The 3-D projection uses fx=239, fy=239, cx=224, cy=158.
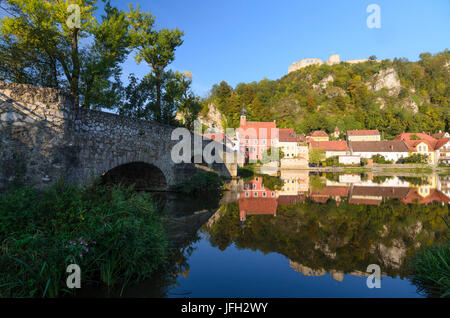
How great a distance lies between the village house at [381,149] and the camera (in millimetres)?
57281

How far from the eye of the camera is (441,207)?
874 cm

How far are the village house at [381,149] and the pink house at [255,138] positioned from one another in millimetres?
21467

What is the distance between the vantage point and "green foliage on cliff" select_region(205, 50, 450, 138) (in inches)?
3110

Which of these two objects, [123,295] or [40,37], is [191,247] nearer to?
[123,295]

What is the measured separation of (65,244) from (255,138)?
55496 millimetres

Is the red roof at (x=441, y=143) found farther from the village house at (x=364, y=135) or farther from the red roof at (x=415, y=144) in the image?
the village house at (x=364, y=135)

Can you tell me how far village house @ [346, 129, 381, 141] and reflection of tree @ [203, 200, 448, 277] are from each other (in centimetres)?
7439

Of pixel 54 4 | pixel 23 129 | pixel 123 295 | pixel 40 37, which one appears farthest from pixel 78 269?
pixel 54 4

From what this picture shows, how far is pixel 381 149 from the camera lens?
5922 centimetres

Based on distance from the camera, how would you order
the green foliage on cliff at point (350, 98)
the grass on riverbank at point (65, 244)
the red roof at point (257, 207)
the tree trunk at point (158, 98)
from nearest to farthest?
the grass on riverbank at point (65, 244), the red roof at point (257, 207), the tree trunk at point (158, 98), the green foliage on cliff at point (350, 98)

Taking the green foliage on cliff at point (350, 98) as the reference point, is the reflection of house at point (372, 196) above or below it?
below

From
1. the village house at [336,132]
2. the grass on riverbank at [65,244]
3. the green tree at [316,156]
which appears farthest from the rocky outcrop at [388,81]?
the grass on riverbank at [65,244]

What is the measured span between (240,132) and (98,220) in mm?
53440

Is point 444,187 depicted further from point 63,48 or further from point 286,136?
point 286,136
